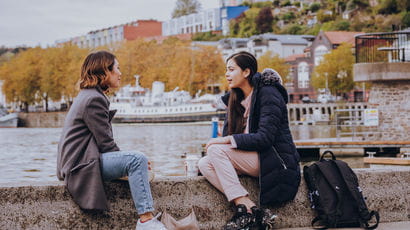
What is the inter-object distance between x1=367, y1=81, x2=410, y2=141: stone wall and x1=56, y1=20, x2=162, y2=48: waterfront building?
114841mm

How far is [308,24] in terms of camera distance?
105 meters

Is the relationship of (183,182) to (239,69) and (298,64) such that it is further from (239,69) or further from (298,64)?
(298,64)

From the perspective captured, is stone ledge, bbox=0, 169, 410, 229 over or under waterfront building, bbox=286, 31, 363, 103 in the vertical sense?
under

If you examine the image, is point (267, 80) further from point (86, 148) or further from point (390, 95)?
point (390, 95)

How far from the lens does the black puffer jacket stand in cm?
451

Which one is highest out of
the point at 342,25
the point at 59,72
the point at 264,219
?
the point at 342,25

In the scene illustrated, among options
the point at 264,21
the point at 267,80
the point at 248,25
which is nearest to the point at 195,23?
the point at 248,25

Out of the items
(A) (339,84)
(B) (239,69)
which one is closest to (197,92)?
(A) (339,84)

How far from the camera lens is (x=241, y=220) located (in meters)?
4.43

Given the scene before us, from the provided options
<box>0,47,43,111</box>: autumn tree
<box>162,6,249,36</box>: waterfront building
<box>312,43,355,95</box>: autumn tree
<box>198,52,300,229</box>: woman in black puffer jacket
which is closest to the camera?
<box>198,52,300,229</box>: woman in black puffer jacket

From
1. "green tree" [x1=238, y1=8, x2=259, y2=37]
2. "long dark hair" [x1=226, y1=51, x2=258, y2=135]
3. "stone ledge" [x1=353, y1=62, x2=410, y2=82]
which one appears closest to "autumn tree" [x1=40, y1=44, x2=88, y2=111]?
"green tree" [x1=238, y1=8, x2=259, y2=37]

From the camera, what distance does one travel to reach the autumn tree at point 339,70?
192ft

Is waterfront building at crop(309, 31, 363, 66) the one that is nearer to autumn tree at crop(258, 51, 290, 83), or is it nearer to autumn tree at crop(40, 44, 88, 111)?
autumn tree at crop(258, 51, 290, 83)

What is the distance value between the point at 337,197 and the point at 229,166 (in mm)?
817
